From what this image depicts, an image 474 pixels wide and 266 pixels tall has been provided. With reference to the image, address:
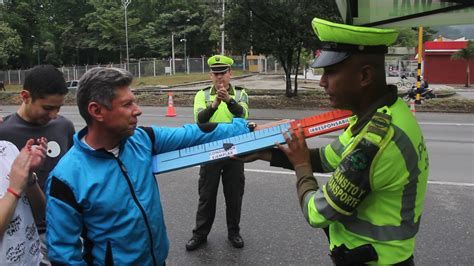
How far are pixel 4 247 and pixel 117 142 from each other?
704 mm

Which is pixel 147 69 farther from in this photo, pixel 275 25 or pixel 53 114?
pixel 53 114

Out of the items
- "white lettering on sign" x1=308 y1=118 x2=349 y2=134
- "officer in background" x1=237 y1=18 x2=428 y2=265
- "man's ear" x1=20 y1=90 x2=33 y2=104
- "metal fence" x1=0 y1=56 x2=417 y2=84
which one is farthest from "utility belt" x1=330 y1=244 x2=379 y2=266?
"metal fence" x1=0 y1=56 x2=417 y2=84

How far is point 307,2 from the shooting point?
17.7 meters

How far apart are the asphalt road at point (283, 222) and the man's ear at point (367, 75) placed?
9.04 ft

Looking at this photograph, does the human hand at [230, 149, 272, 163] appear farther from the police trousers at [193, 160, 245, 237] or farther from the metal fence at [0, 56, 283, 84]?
the metal fence at [0, 56, 283, 84]

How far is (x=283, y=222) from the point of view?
5.09 meters

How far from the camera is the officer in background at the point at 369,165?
1.66 m

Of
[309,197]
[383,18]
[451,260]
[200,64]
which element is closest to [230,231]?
[451,260]

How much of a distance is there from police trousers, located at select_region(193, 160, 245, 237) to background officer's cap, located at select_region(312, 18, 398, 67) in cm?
281

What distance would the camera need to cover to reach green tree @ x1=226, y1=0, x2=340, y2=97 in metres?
17.7

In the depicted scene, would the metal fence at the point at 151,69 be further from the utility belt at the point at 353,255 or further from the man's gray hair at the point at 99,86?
the utility belt at the point at 353,255

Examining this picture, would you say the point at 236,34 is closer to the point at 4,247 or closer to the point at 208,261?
the point at 208,261

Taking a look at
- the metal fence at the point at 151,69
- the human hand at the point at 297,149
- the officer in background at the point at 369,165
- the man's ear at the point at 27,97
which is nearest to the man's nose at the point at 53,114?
the man's ear at the point at 27,97

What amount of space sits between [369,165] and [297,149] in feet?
1.21
